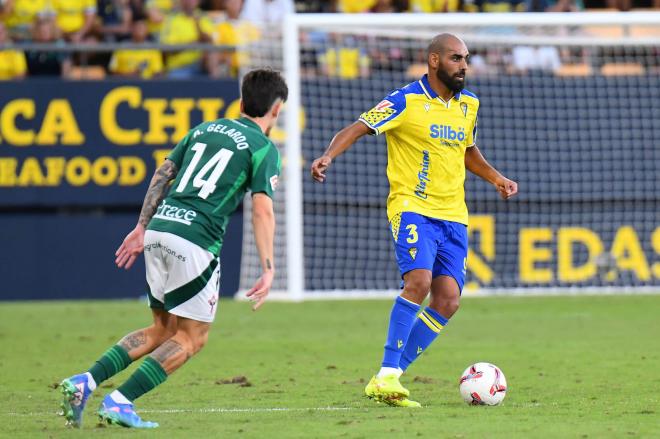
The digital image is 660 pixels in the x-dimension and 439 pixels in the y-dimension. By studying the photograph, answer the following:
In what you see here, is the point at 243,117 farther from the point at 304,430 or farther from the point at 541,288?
the point at 541,288

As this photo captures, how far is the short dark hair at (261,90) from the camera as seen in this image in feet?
23.1

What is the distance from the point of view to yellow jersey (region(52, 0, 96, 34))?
59.5ft

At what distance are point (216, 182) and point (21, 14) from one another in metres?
12.1

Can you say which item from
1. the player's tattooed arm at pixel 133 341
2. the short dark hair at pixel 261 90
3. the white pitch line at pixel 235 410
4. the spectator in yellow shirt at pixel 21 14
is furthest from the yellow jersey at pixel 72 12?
the player's tattooed arm at pixel 133 341

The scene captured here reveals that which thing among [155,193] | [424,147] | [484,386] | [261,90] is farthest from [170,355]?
[424,147]

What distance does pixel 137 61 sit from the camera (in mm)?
17906

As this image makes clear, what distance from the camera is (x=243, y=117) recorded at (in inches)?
281

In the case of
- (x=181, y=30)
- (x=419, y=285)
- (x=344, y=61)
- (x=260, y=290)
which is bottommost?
(x=419, y=285)

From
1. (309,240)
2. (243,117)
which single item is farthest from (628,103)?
(243,117)

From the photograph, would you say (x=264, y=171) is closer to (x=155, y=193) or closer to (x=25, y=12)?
(x=155, y=193)

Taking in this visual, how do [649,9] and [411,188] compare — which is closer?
[411,188]

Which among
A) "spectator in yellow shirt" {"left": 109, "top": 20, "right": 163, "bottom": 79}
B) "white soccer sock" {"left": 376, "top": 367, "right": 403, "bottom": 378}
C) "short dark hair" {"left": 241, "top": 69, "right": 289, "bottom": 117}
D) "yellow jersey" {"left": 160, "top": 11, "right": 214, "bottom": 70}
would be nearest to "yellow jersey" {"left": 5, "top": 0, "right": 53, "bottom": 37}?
"spectator in yellow shirt" {"left": 109, "top": 20, "right": 163, "bottom": 79}

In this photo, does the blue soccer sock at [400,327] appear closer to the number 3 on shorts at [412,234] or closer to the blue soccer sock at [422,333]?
the blue soccer sock at [422,333]

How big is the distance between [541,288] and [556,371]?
26.9ft
